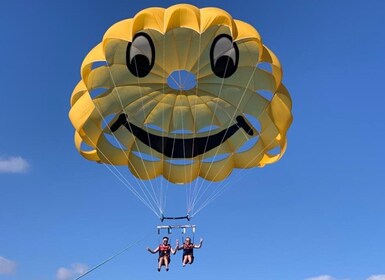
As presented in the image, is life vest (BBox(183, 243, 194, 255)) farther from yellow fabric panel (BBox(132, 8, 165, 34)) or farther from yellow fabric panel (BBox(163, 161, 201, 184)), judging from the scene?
yellow fabric panel (BBox(132, 8, 165, 34))

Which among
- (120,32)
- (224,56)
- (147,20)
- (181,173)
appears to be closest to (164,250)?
(181,173)

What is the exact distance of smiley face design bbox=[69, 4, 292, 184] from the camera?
1361 cm

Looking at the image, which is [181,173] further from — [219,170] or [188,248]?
[188,248]

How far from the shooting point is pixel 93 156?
1572 cm

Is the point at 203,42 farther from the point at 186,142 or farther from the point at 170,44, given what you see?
the point at 186,142

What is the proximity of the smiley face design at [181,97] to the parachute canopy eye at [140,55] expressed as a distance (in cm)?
2

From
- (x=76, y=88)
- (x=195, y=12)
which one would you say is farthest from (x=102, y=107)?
(x=195, y=12)

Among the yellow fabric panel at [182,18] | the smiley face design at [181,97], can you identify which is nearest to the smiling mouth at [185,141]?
the smiley face design at [181,97]

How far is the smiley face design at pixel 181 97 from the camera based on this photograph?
13609 mm

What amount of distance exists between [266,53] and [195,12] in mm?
2146

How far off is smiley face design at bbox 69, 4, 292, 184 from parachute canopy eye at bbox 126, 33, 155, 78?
0.02 metres

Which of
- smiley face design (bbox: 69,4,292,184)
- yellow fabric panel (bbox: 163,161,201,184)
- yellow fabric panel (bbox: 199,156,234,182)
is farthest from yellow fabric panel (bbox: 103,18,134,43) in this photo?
yellow fabric panel (bbox: 199,156,234,182)

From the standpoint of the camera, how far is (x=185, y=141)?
52.7ft

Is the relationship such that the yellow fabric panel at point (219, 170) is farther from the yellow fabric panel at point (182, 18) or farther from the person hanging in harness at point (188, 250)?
the yellow fabric panel at point (182, 18)
